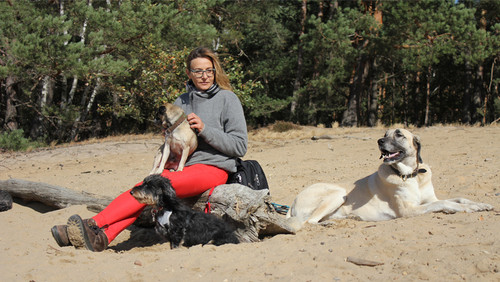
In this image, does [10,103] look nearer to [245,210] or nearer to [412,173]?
[245,210]

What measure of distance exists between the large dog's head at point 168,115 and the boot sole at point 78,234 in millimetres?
1484

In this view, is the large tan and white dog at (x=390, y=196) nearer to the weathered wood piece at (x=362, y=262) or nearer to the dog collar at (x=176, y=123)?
the weathered wood piece at (x=362, y=262)

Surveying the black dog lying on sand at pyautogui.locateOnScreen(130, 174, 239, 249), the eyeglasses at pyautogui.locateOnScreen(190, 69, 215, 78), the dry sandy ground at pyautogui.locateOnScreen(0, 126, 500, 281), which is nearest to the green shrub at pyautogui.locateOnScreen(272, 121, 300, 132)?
the dry sandy ground at pyautogui.locateOnScreen(0, 126, 500, 281)

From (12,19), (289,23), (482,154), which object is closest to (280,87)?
(289,23)

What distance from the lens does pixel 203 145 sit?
5156mm

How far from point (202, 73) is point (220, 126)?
0.65 m

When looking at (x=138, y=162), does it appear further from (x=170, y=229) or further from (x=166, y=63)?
(x=170, y=229)

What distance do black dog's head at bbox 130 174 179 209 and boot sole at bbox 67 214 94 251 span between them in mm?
570

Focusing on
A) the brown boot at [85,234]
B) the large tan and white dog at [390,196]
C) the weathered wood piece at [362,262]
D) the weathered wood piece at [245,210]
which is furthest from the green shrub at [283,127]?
the weathered wood piece at [362,262]

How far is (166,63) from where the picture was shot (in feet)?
53.5

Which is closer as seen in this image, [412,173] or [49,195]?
[412,173]

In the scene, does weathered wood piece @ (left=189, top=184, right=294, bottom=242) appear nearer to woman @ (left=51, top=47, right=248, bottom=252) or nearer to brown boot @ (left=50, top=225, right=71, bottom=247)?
woman @ (left=51, top=47, right=248, bottom=252)

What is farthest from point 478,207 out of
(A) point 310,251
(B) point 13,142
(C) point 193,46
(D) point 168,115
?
(B) point 13,142

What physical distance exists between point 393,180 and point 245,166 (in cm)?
179
